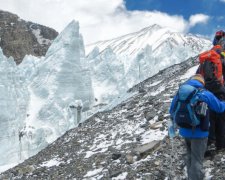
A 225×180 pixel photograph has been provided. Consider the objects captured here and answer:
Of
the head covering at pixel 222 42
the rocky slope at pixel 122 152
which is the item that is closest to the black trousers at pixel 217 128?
the rocky slope at pixel 122 152

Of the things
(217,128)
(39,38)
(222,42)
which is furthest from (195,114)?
(39,38)

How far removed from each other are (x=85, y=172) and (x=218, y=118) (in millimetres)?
3822

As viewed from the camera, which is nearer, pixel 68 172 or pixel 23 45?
pixel 68 172

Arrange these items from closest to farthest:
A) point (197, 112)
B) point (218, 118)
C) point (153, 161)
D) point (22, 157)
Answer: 1. point (197, 112)
2. point (218, 118)
3. point (153, 161)
4. point (22, 157)

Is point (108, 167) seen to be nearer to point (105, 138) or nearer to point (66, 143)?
point (105, 138)

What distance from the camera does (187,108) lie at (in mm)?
5879

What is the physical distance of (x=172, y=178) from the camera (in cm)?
704

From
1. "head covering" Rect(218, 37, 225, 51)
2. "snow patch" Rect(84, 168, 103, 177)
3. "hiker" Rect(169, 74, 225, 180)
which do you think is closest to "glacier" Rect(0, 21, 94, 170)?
"snow patch" Rect(84, 168, 103, 177)

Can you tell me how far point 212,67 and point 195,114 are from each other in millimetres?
1545

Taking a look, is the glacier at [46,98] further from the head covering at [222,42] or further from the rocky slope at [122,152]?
the head covering at [222,42]

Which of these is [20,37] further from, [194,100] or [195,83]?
[194,100]

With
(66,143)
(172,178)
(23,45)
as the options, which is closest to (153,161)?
(172,178)

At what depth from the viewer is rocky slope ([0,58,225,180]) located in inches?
305

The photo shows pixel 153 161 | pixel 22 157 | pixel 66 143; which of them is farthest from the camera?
pixel 22 157
